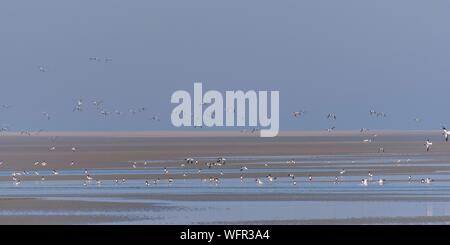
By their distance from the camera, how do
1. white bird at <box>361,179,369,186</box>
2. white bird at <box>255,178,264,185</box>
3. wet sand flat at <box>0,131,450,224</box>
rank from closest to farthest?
wet sand flat at <box>0,131,450,224</box> → white bird at <box>361,179,369,186</box> → white bird at <box>255,178,264,185</box>

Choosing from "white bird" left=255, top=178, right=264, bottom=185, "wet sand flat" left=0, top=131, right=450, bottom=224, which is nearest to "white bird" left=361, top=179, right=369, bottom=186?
"wet sand flat" left=0, top=131, right=450, bottom=224

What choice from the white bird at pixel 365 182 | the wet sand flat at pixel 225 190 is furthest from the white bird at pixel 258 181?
the white bird at pixel 365 182

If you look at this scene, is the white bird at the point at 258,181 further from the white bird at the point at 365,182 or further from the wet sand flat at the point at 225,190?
the white bird at the point at 365,182

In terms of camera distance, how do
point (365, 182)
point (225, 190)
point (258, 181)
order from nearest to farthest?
point (225, 190) → point (365, 182) → point (258, 181)

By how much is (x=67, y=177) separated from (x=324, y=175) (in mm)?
6347

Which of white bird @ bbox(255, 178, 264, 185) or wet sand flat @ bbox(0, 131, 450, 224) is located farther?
white bird @ bbox(255, 178, 264, 185)

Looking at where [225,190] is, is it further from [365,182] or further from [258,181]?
[365,182]

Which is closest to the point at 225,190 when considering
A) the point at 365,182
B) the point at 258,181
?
the point at 258,181

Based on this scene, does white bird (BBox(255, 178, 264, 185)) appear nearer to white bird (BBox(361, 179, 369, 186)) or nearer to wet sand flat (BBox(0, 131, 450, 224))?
wet sand flat (BBox(0, 131, 450, 224))

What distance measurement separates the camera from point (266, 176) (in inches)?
1147

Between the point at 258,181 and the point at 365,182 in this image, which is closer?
the point at 365,182
